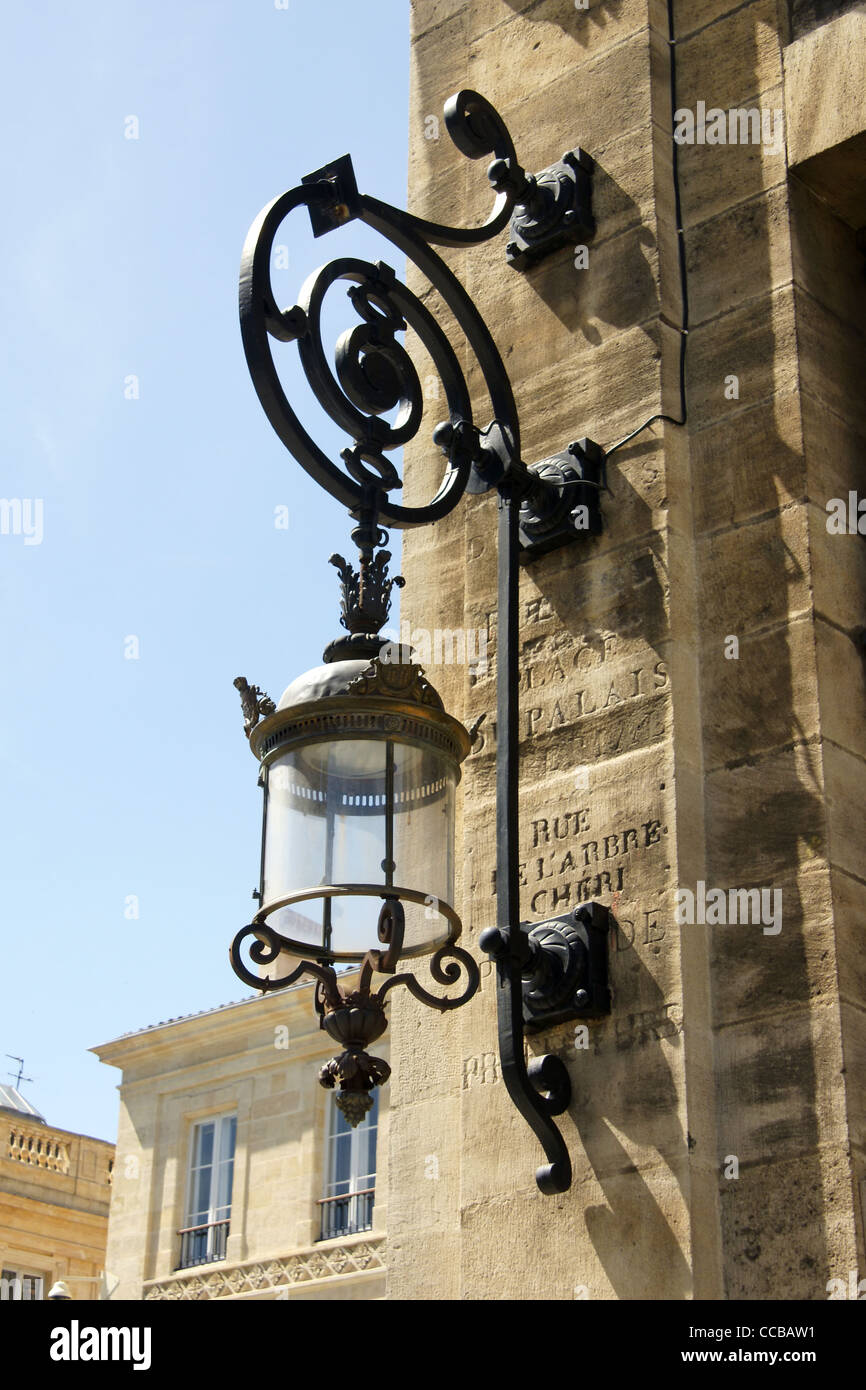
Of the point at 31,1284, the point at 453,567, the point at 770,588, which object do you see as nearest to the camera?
the point at 770,588

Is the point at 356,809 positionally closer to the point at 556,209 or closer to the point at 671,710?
the point at 671,710

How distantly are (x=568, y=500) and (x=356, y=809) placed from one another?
3.51 ft

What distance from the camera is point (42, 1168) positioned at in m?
30.4

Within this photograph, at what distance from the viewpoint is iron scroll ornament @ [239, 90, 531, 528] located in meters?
4.34

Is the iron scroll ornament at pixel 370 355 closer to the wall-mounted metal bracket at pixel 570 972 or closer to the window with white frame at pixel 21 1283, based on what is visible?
the wall-mounted metal bracket at pixel 570 972

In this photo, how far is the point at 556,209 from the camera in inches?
204

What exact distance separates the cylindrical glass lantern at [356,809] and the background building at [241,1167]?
20.4 m

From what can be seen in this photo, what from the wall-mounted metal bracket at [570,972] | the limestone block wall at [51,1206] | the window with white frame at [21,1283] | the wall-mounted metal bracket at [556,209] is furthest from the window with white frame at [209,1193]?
the wall-mounted metal bracket at [570,972]

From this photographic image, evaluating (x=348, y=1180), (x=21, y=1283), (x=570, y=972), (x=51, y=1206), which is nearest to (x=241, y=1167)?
(x=348, y=1180)

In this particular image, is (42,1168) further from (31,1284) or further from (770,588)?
(770,588)

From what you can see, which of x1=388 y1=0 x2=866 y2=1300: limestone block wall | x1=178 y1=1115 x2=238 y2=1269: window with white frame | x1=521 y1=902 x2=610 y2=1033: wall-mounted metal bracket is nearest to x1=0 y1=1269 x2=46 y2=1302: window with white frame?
x1=178 y1=1115 x2=238 y2=1269: window with white frame
